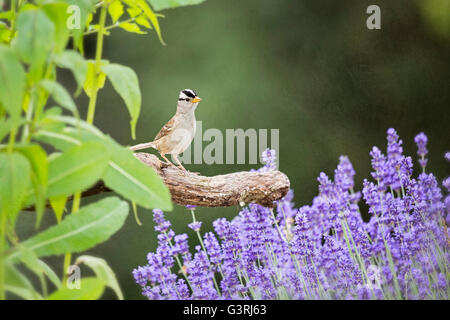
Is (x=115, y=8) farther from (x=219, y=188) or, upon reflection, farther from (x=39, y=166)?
(x=219, y=188)

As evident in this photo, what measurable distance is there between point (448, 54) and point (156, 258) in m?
0.95

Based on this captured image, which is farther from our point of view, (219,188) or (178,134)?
(178,134)

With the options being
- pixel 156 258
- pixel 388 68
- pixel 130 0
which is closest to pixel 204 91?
pixel 388 68

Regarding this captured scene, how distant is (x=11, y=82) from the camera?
537mm

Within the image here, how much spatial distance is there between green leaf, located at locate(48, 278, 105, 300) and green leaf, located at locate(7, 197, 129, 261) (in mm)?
46

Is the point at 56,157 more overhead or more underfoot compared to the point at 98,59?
more underfoot

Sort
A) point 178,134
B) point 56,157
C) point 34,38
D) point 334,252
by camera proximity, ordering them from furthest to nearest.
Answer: point 178,134 < point 334,252 < point 56,157 < point 34,38

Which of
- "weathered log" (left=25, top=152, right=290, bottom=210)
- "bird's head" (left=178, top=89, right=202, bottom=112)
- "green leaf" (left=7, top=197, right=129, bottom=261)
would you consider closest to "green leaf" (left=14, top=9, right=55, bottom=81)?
"green leaf" (left=7, top=197, right=129, bottom=261)

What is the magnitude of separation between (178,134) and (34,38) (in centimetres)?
87

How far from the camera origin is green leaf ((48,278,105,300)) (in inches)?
25.0

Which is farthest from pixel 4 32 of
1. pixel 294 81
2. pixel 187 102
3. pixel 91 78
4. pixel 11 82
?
pixel 294 81

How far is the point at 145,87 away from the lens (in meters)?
2.07

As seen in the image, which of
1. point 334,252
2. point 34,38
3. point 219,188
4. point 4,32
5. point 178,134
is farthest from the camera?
point 178,134
